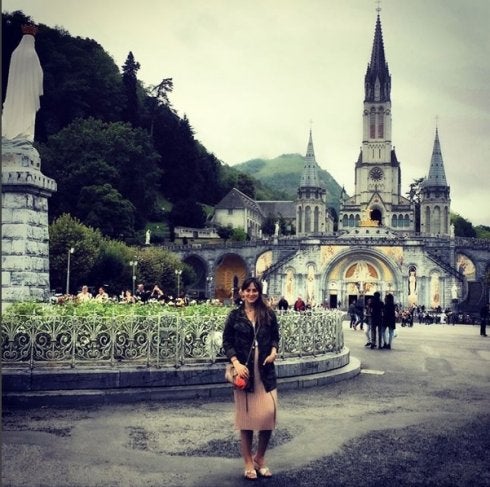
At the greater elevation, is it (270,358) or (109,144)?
(109,144)

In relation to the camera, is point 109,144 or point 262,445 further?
point 109,144

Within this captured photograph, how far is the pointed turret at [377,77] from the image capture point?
85.5 metres

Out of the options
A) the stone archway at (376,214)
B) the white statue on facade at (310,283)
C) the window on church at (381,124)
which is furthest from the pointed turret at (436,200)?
the white statue on facade at (310,283)

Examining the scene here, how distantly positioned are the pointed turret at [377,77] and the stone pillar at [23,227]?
263 feet

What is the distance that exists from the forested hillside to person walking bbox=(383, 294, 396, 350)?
27808 millimetres

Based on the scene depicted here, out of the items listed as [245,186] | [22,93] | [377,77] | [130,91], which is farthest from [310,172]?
[22,93]

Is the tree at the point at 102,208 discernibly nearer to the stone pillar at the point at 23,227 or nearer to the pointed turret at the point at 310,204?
the pointed turret at the point at 310,204

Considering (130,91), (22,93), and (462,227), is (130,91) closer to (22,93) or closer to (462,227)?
(22,93)

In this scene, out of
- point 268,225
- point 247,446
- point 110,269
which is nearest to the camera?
point 247,446

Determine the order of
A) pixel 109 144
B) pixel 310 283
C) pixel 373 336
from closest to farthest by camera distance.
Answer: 1. pixel 373 336
2. pixel 109 144
3. pixel 310 283

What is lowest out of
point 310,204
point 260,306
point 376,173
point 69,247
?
point 260,306

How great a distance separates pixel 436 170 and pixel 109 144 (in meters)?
44.5

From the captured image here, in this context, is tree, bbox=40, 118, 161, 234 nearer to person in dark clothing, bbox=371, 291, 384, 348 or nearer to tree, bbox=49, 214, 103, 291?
tree, bbox=49, 214, 103, 291

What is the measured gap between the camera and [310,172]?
78.6m
